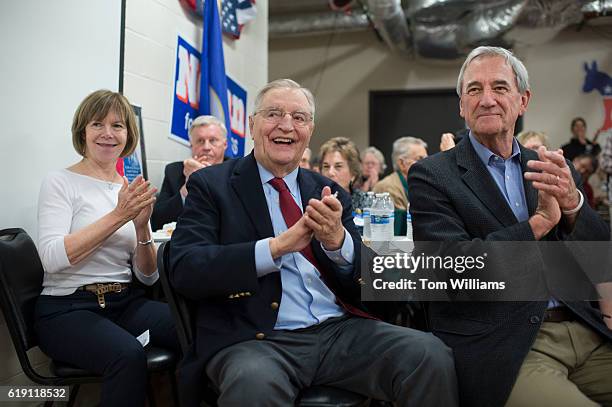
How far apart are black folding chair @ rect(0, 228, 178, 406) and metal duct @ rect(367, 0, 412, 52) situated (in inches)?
180

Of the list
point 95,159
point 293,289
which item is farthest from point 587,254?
point 95,159

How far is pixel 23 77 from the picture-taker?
2100mm

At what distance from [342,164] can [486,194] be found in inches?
71.3

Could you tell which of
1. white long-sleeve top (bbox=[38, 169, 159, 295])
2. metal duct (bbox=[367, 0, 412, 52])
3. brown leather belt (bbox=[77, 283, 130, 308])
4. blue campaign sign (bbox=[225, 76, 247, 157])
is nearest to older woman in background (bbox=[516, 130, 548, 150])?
blue campaign sign (bbox=[225, 76, 247, 157])

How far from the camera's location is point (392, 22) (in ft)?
19.8

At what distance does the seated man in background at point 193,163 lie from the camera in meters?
2.88

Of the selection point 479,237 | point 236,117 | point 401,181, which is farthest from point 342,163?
point 479,237

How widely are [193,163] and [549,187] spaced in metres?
1.99

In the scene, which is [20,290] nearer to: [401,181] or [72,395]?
[72,395]

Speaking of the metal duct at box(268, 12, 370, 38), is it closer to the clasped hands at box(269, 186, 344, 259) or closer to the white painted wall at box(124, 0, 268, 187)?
the white painted wall at box(124, 0, 268, 187)

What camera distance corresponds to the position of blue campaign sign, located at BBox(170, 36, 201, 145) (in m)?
3.53

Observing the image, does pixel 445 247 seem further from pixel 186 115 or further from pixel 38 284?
pixel 186 115

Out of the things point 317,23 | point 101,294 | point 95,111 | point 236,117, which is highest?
point 317,23

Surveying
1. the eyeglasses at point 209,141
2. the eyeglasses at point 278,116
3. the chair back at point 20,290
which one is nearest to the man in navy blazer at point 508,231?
the eyeglasses at point 278,116
